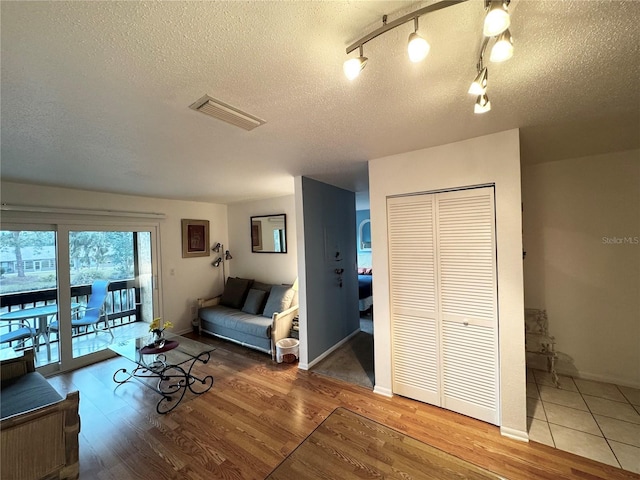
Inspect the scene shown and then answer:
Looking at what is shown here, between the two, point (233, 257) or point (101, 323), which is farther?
point (233, 257)

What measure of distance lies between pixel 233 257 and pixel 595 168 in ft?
17.6

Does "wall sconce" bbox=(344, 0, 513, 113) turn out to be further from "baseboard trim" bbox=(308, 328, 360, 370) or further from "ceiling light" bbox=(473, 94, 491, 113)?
"baseboard trim" bbox=(308, 328, 360, 370)

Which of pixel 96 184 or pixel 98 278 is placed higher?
pixel 96 184

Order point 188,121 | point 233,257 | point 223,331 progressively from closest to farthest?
point 188,121
point 223,331
point 233,257

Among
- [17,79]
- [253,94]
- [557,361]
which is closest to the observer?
[17,79]

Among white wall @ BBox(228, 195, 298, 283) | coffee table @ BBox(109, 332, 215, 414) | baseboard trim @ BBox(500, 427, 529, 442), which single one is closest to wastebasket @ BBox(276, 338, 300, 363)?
coffee table @ BBox(109, 332, 215, 414)

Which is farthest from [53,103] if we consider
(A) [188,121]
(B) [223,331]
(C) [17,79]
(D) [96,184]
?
(B) [223,331]

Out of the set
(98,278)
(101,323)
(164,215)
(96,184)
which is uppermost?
(96,184)

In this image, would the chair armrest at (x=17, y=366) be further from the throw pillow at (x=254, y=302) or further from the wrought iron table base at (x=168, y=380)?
the throw pillow at (x=254, y=302)

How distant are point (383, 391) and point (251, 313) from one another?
235 centimetres

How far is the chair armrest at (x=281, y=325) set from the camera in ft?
11.2

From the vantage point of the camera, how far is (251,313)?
162 inches

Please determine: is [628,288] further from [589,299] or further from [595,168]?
[595,168]

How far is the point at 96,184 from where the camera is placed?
322cm
